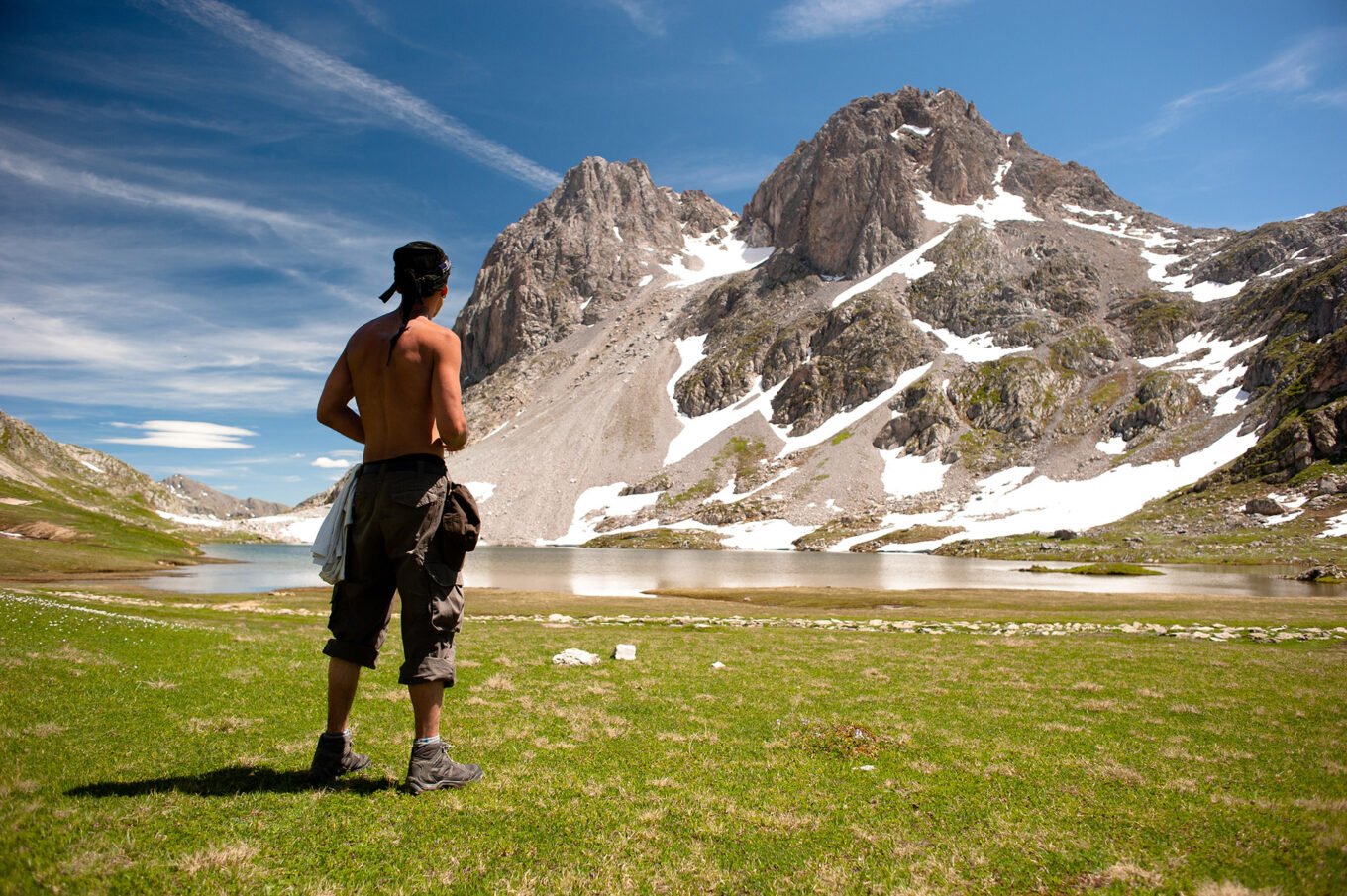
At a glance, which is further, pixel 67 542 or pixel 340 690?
pixel 67 542

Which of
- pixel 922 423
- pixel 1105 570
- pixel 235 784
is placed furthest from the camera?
pixel 922 423

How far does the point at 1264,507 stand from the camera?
108312 mm

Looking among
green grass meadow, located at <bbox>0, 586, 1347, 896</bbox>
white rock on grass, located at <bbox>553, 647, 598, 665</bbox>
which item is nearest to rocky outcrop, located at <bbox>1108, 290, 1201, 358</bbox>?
green grass meadow, located at <bbox>0, 586, 1347, 896</bbox>

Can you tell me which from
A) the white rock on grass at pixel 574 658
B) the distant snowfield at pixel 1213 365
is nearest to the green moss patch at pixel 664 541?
the distant snowfield at pixel 1213 365

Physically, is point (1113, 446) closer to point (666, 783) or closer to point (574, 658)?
point (574, 658)

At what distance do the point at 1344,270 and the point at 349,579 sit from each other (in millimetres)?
218932

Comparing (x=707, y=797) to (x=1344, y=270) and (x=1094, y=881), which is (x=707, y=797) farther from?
(x=1344, y=270)

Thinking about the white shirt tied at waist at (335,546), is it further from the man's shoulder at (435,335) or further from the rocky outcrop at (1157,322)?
the rocky outcrop at (1157,322)

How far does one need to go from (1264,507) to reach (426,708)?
466ft

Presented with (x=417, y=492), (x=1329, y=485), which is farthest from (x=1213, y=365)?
(x=417, y=492)

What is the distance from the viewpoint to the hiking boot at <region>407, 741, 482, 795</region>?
6371 millimetres

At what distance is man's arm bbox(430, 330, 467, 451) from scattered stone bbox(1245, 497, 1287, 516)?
14093 cm

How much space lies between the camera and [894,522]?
148750 millimetres

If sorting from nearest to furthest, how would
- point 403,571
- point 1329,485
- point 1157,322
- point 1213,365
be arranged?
point 403,571
point 1329,485
point 1213,365
point 1157,322
